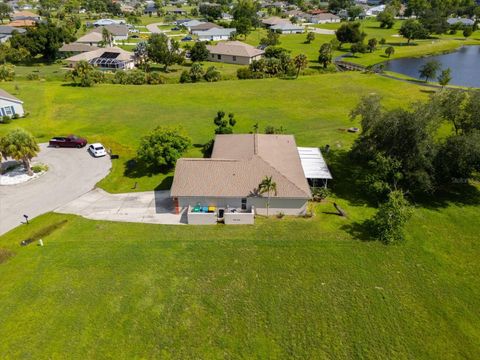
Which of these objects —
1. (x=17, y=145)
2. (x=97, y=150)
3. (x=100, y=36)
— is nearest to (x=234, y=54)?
(x=100, y=36)

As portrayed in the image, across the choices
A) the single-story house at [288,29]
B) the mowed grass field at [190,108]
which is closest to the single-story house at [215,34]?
the single-story house at [288,29]

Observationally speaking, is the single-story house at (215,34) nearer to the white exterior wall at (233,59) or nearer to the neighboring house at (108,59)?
the white exterior wall at (233,59)

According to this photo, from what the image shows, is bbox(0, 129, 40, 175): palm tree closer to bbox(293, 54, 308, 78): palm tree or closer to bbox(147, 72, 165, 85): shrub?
bbox(147, 72, 165, 85): shrub

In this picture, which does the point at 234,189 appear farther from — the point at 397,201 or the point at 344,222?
the point at 397,201

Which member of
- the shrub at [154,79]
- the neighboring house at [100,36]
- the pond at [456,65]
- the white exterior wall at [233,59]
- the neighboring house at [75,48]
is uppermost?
the neighboring house at [100,36]

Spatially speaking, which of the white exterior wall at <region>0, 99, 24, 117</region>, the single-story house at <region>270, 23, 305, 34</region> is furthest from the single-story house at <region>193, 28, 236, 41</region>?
the white exterior wall at <region>0, 99, 24, 117</region>

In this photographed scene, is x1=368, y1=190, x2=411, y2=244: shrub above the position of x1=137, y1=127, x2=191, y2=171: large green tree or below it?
below
